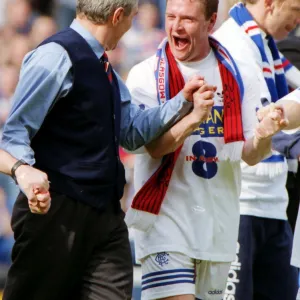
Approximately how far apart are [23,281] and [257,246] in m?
1.82

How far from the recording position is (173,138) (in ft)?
17.0

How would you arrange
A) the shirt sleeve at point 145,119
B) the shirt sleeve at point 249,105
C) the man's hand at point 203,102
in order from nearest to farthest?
the man's hand at point 203,102 → the shirt sleeve at point 145,119 → the shirt sleeve at point 249,105

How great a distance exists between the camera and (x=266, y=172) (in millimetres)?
6121

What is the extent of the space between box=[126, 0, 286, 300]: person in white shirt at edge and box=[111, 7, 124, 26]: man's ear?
470 mm

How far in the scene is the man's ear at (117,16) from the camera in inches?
195

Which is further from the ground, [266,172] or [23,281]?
[266,172]

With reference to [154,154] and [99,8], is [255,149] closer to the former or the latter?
[154,154]

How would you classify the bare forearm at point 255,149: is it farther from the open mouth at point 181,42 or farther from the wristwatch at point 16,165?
the wristwatch at point 16,165

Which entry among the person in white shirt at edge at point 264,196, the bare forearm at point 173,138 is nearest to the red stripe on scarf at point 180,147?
the bare forearm at point 173,138

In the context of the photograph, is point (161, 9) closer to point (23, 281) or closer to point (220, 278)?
point (220, 278)

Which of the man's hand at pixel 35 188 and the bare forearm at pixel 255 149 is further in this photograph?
the bare forearm at pixel 255 149

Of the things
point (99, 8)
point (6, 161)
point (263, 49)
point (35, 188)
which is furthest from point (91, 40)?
point (263, 49)

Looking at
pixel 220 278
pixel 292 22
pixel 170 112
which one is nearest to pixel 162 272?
pixel 220 278

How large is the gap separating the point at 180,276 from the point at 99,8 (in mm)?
1413
